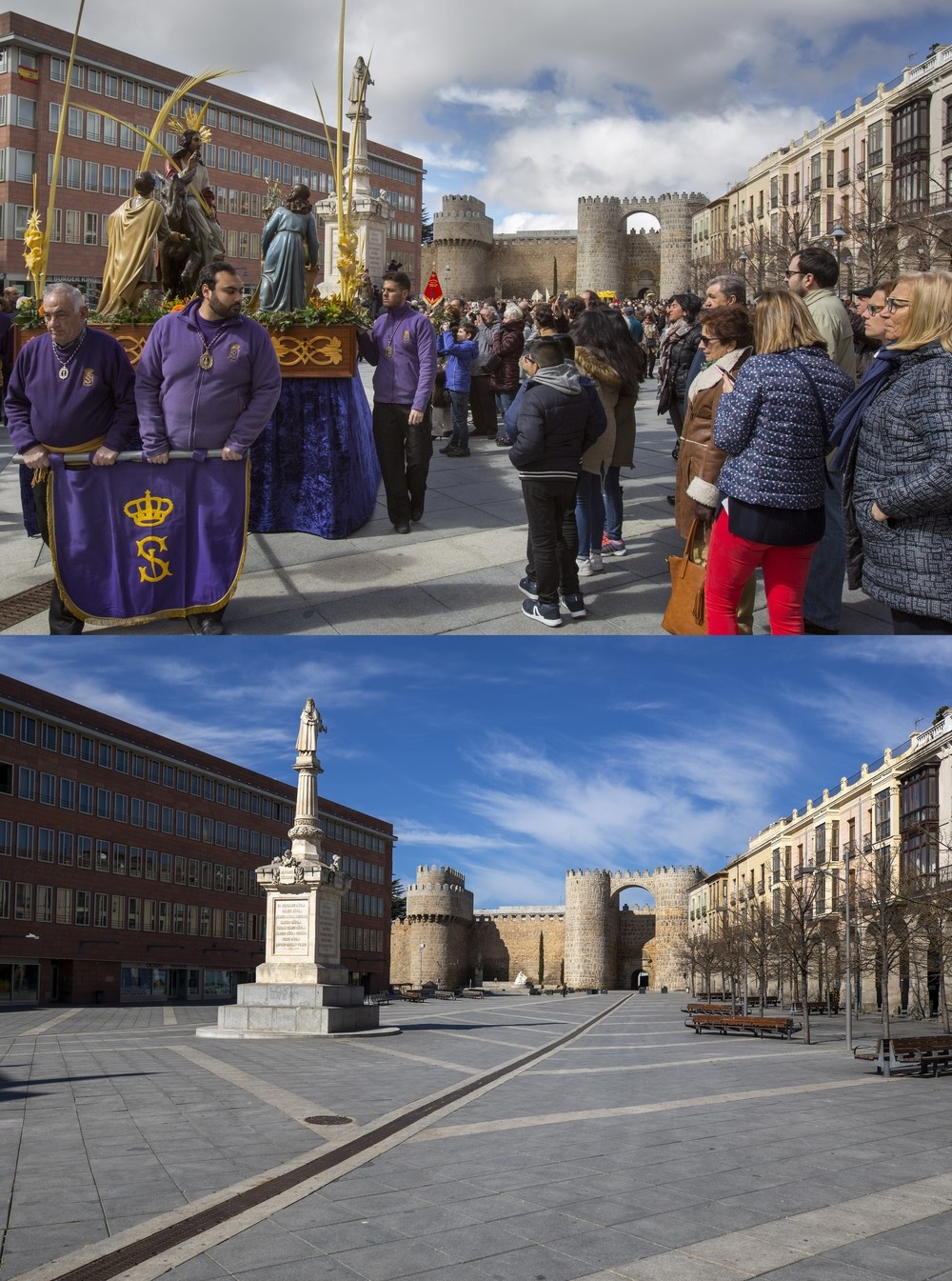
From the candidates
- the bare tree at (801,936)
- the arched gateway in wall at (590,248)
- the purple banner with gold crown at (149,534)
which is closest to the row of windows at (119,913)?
the bare tree at (801,936)

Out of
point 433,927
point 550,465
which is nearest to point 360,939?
point 433,927

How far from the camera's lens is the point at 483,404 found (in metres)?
20.6

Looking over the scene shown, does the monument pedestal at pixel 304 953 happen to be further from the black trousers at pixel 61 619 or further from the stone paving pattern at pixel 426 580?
the black trousers at pixel 61 619

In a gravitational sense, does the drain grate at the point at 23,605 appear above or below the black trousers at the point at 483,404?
below

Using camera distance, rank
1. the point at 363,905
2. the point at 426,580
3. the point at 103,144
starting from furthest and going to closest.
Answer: the point at 363,905, the point at 103,144, the point at 426,580

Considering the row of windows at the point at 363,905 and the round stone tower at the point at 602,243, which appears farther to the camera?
the round stone tower at the point at 602,243

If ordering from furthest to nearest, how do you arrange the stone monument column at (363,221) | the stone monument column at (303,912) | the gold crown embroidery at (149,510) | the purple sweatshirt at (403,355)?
1. the stone monument column at (363,221)
2. the stone monument column at (303,912)
3. the purple sweatshirt at (403,355)
4. the gold crown embroidery at (149,510)

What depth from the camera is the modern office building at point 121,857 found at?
41531 mm

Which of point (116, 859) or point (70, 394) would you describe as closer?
point (70, 394)

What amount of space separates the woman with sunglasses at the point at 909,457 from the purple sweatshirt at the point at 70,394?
636cm

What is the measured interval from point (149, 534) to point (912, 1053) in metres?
13.0

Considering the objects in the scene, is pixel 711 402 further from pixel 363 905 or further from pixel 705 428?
pixel 363 905

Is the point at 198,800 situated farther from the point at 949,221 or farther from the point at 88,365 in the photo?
the point at 88,365

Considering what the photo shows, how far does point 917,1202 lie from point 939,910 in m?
17.1
